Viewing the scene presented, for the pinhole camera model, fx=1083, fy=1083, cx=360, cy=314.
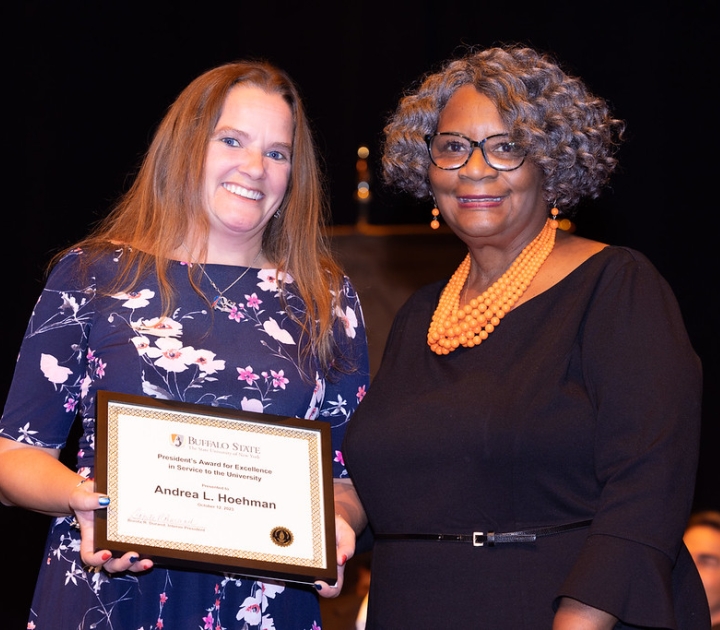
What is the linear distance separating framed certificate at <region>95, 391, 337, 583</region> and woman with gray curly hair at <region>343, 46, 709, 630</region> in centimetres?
21

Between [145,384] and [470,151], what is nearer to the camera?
[145,384]

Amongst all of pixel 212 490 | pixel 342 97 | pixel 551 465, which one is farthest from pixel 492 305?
pixel 342 97

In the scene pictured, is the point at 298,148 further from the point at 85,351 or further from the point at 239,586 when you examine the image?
the point at 239,586

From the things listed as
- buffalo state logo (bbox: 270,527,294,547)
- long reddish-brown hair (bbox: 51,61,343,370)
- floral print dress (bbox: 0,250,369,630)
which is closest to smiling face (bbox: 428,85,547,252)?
long reddish-brown hair (bbox: 51,61,343,370)

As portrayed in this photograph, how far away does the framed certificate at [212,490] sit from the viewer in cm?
196

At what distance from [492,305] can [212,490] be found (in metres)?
0.72

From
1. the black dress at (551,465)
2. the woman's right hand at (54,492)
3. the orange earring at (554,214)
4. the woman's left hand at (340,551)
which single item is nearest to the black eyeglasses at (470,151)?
the orange earring at (554,214)

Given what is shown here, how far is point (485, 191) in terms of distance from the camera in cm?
230

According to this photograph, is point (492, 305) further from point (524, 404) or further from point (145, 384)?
point (145, 384)

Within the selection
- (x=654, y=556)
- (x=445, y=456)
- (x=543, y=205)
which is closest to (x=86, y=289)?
(x=445, y=456)

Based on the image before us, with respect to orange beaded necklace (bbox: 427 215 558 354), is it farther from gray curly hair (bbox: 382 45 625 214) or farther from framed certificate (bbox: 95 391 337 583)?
framed certificate (bbox: 95 391 337 583)

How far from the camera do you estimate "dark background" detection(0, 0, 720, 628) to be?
11.7ft

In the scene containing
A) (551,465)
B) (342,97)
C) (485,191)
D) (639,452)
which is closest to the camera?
(639,452)

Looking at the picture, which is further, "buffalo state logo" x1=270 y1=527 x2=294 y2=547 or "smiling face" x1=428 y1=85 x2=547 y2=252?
"smiling face" x1=428 y1=85 x2=547 y2=252
